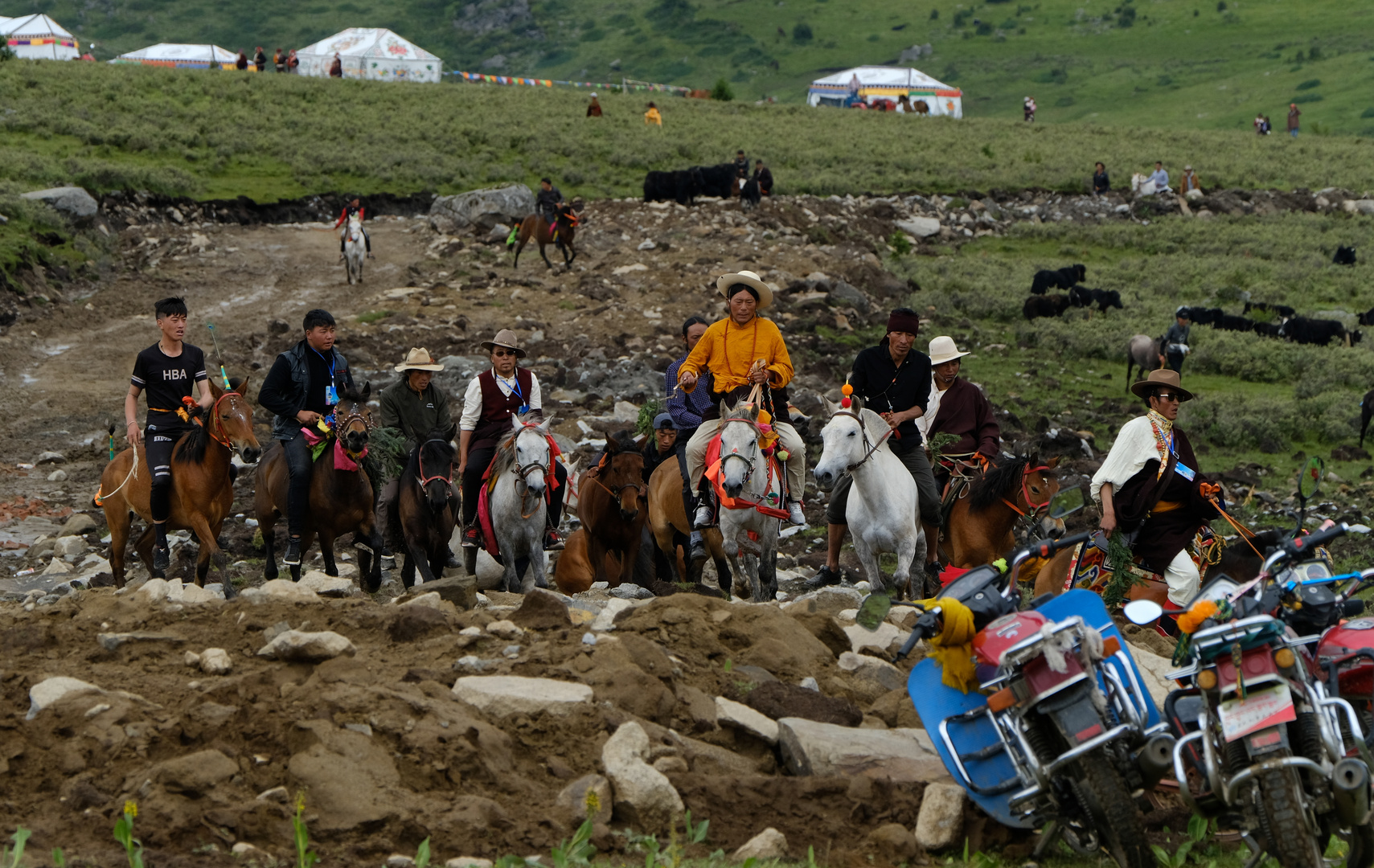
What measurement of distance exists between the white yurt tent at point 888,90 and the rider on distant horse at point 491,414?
6662 centimetres

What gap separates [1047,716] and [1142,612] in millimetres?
528

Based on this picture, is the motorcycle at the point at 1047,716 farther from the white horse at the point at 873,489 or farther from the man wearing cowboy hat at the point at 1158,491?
the white horse at the point at 873,489

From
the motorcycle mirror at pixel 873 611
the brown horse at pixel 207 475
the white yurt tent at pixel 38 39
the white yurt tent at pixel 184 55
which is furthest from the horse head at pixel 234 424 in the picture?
the white yurt tent at pixel 184 55

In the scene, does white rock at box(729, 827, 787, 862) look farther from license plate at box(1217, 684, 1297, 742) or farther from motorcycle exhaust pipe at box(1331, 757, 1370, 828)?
motorcycle exhaust pipe at box(1331, 757, 1370, 828)

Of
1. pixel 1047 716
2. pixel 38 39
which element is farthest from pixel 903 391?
pixel 38 39

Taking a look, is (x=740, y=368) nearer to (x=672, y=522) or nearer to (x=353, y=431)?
(x=672, y=522)

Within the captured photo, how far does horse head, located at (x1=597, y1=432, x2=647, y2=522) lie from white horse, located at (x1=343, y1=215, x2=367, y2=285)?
655 inches

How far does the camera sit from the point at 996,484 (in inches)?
407

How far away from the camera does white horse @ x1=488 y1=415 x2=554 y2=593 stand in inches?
394

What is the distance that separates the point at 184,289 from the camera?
2594cm

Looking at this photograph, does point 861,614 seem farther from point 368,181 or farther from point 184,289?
point 368,181

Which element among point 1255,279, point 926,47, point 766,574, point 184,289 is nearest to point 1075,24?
point 926,47

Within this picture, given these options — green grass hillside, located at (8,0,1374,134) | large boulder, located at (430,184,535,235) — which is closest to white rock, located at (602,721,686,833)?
large boulder, located at (430,184,535,235)

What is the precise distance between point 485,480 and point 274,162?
30.7m
